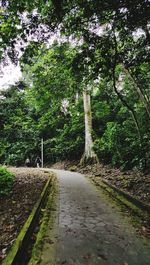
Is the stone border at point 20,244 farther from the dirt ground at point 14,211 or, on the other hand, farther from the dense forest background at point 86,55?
the dense forest background at point 86,55

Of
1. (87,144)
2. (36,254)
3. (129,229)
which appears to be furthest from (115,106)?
(36,254)

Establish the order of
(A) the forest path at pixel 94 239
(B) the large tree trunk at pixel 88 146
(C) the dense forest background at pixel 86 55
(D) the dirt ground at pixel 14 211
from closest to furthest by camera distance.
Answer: (A) the forest path at pixel 94 239 < (D) the dirt ground at pixel 14 211 < (C) the dense forest background at pixel 86 55 < (B) the large tree trunk at pixel 88 146

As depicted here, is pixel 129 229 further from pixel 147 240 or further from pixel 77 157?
pixel 77 157

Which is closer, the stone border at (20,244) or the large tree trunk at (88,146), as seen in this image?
the stone border at (20,244)

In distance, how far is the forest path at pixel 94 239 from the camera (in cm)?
395

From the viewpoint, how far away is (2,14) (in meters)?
7.66

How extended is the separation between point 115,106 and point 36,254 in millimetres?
19233

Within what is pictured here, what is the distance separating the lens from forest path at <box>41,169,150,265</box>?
3.95 metres

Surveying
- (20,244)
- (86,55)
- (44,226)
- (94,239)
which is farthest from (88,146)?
(20,244)

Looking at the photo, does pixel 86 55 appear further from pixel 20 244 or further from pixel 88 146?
pixel 88 146

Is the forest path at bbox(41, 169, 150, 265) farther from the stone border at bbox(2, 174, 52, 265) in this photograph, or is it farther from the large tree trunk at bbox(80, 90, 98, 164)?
the large tree trunk at bbox(80, 90, 98, 164)

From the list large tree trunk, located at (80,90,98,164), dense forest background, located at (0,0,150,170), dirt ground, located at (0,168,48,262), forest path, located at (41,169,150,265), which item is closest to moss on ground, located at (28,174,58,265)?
forest path, located at (41,169,150,265)

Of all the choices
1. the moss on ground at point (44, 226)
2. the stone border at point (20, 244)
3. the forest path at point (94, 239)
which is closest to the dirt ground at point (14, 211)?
the stone border at point (20, 244)

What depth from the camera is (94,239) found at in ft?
15.7
